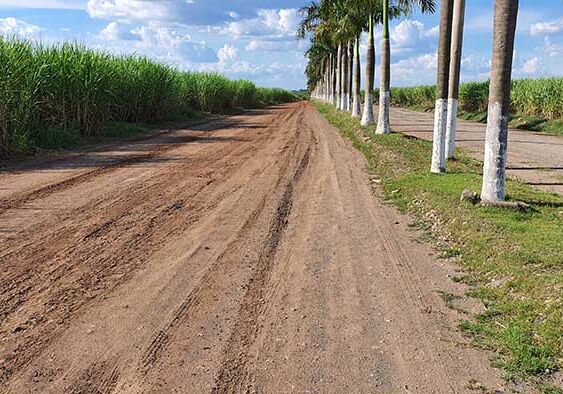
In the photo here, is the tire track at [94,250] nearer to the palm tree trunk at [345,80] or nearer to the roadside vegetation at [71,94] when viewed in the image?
the roadside vegetation at [71,94]

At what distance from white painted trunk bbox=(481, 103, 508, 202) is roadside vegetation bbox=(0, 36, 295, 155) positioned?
10.1 metres

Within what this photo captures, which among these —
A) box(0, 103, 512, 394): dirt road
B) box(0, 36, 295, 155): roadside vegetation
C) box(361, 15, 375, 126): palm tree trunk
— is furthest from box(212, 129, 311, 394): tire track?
box(361, 15, 375, 126): palm tree trunk

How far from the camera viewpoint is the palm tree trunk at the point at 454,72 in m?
12.3

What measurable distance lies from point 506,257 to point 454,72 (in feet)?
27.7

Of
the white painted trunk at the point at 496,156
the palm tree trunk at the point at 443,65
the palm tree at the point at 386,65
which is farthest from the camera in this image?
the palm tree at the point at 386,65

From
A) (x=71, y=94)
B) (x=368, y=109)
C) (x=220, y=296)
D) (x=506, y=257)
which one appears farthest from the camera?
(x=368, y=109)

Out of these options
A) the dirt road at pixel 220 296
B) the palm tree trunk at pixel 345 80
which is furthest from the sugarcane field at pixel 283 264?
the palm tree trunk at pixel 345 80

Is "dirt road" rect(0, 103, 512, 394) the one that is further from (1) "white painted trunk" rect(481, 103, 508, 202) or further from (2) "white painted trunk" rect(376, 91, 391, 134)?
(2) "white painted trunk" rect(376, 91, 391, 134)

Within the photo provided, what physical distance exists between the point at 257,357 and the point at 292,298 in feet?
3.53

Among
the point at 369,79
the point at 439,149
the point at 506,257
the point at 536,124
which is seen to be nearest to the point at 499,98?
the point at 506,257

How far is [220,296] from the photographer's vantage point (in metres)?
4.79

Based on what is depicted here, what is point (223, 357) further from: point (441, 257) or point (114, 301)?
point (441, 257)

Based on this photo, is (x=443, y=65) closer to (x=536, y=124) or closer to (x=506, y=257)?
(x=506, y=257)

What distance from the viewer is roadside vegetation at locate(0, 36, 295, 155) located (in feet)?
42.4
